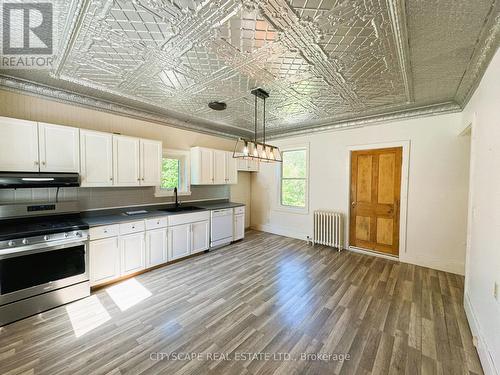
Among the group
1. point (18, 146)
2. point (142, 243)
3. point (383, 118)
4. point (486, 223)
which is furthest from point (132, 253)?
point (383, 118)

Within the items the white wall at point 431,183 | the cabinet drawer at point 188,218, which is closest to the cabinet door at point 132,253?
the cabinet drawer at point 188,218

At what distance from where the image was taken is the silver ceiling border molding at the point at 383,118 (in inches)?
130

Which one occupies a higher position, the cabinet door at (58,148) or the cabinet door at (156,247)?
the cabinet door at (58,148)

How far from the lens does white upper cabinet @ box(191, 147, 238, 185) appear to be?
4406 mm

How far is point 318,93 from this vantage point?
9.72 ft

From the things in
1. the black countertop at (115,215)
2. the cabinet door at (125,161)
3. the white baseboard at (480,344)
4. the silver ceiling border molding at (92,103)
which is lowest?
the white baseboard at (480,344)

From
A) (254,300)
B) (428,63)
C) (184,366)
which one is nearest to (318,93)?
(428,63)

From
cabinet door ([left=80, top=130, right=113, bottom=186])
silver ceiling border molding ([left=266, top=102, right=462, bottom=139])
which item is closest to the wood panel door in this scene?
silver ceiling border molding ([left=266, top=102, right=462, bottom=139])

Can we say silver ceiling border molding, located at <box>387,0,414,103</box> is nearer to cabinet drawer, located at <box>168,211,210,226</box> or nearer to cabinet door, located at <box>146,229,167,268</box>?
cabinet drawer, located at <box>168,211,210,226</box>

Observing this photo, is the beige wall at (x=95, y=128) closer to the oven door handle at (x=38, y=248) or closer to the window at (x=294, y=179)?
the oven door handle at (x=38, y=248)

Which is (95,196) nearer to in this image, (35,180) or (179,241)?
(35,180)

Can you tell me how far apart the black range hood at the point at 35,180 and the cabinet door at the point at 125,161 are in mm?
528

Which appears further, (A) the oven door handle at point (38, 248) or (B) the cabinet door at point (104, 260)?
(B) the cabinet door at point (104, 260)

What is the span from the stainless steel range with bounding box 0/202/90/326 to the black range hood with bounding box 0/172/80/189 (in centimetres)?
45
